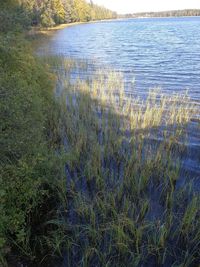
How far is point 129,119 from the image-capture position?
9594mm

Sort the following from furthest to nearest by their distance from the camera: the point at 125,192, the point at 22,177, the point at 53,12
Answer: the point at 53,12 → the point at 125,192 → the point at 22,177

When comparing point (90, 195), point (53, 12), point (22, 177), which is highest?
point (53, 12)

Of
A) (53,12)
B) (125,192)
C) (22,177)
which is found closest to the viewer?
(22,177)

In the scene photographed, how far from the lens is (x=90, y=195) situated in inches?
242

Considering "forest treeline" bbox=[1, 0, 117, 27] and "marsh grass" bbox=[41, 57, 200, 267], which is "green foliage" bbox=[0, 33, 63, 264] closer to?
"marsh grass" bbox=[41, 57, 200, 267]

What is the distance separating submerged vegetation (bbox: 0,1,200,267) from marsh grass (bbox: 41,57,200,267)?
2 centimetres

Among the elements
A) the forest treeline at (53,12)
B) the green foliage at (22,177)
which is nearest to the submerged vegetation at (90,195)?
the green foliage at (22,177)

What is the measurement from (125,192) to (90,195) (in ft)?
2.35

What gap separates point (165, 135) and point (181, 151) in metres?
0.68

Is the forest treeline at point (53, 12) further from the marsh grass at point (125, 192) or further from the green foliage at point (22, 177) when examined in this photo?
the green foliage at point (22, 177)

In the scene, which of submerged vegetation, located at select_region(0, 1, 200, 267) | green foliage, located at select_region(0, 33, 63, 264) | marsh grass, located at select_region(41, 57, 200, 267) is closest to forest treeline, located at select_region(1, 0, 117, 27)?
marsh grass, located at select_region(41, 57, 200, 267)

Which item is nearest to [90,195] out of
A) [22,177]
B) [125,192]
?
[125,192]

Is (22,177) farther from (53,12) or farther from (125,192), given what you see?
(53,12)

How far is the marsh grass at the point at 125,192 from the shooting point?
473cm
